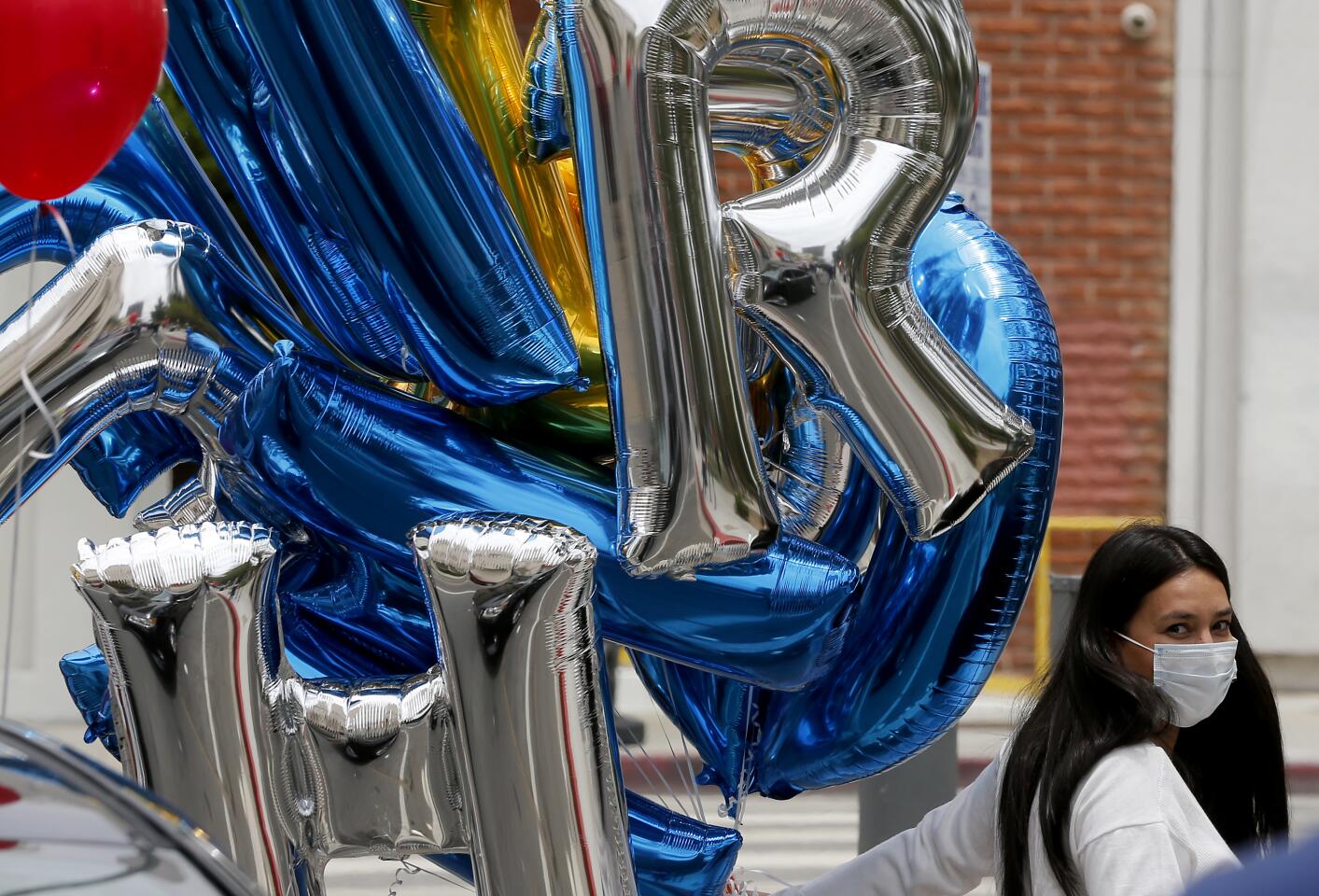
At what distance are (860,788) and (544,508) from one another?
1.55 metres

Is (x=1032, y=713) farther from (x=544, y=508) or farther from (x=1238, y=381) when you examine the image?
(x=1238, y=381)

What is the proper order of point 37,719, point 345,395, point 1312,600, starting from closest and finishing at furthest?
point 345,395 → point 37,719 → point 1312,600

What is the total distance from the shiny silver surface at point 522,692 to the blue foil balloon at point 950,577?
0.29m

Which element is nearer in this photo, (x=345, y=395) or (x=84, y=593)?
(x=84, y=593)

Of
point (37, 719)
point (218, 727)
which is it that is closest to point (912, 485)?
point (218, 727)

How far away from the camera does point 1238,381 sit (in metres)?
5.13

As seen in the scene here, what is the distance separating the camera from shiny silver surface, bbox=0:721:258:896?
0.74 metres

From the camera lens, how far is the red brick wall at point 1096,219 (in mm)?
5145

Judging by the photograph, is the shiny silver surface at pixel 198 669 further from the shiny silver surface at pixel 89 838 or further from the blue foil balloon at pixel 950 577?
the blue foil balloon at pixel 950 577

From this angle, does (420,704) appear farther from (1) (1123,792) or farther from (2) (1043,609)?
(2) (1043,609)

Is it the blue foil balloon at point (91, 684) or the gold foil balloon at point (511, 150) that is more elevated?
the gold foil balloon at point (511, 150)

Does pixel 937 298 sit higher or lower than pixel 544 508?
higher

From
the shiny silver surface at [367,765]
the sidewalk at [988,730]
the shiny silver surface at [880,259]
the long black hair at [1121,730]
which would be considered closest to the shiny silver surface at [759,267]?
the shiny silver surface at [880,259]

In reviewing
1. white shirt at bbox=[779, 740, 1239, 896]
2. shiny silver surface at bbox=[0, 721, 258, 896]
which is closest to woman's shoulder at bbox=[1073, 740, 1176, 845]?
white shirt at bbox=[779, 740, 1239, 896]
